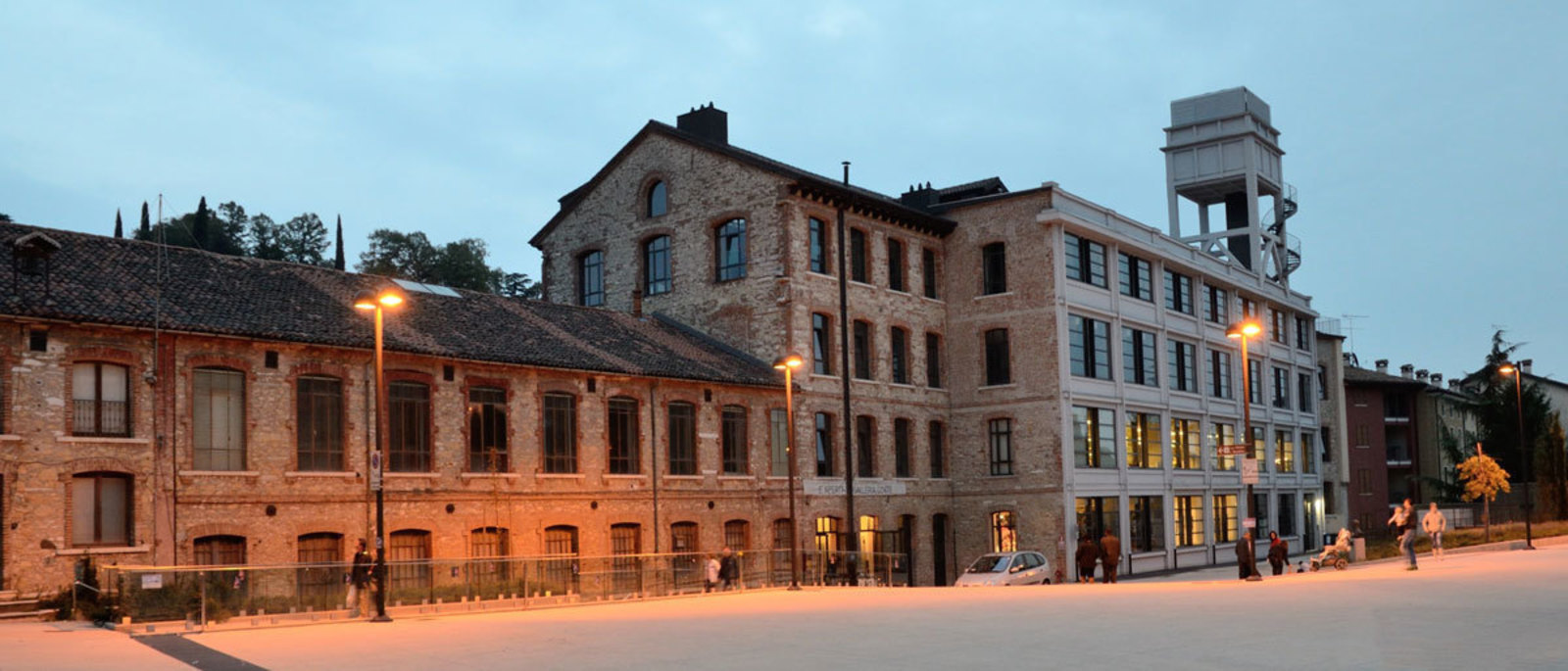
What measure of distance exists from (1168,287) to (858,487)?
1750 cm

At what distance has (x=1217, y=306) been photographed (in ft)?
191

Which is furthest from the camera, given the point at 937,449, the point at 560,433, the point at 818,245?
the point at 937,449

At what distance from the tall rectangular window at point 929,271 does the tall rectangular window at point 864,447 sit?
18.3ft

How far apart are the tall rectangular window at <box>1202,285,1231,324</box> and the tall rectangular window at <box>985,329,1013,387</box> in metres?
13.7

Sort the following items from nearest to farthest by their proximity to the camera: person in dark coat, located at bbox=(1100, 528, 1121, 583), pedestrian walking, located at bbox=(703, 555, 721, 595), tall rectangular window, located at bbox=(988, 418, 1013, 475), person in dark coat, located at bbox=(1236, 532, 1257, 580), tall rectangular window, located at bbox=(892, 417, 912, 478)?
pedestrian walking, located at bbox=(703, 555, 721, 595) < person in dark coat, located at bbox=(1236, 532, 1257, 580) < person in dark coat, located at bbox=(1100, 528, 1121, 583) < tall rectangular window, located at bbox=(892, 417, 912, 478) < tall rectangular window, located at bbox=(988, 418, 1013, 475)

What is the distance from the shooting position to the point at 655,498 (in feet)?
122

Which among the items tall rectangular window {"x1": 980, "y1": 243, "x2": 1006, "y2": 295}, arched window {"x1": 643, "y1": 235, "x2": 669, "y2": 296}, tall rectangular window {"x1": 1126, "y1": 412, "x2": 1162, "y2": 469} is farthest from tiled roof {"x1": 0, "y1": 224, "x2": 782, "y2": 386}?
tall rectangular window {"x1": 1126, "y1": 412, "x2": 1162, "y2": 469}

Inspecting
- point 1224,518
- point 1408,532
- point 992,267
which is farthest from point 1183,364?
point 1408,532

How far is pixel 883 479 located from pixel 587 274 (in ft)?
41.2

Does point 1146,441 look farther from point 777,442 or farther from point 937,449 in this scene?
point 777,442

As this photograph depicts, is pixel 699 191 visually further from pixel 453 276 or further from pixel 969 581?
pixel 453 276

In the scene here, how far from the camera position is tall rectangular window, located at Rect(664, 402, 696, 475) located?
1491 inches

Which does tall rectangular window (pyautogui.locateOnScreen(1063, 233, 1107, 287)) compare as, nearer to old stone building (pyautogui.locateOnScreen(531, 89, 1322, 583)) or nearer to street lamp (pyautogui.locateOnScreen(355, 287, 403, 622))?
old stone building (pyautogui.locateOnScreen(531, 89, 1322, 583))

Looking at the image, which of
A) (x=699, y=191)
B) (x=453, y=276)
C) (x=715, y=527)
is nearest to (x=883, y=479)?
(x=715, y=527)
